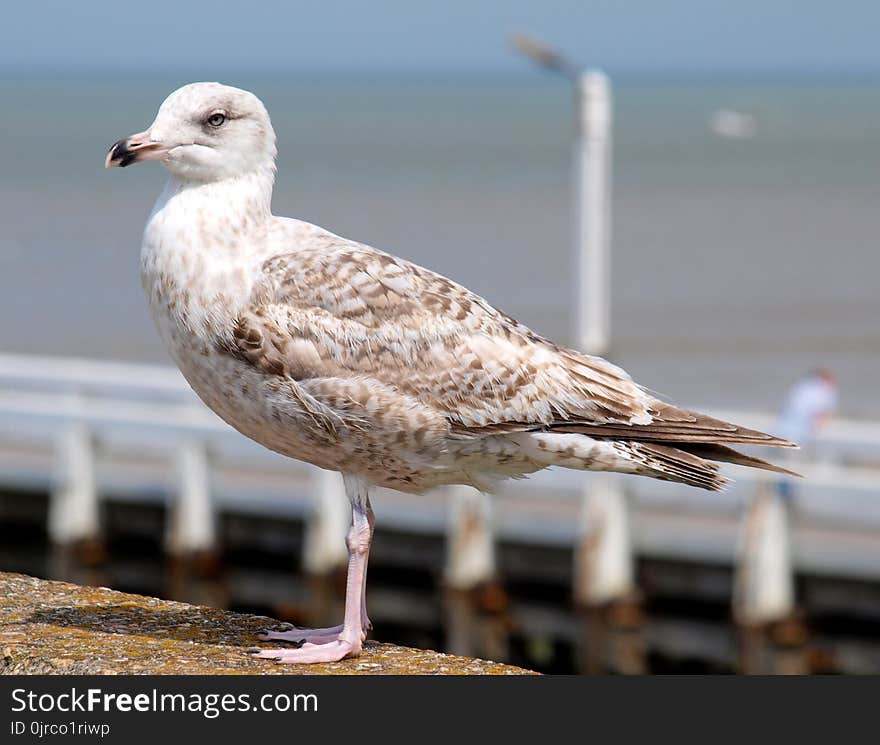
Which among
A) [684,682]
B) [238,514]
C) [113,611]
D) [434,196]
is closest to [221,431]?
[238,514]

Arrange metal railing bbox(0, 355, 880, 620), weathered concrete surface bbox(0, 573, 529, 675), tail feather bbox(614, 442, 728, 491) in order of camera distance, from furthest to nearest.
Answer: metal railing bbox(0, 355, 880, 620) → tail feather bbox(614, 442, 728, 491) → weathered concrete surface bbox(0, 573, 529, 675)

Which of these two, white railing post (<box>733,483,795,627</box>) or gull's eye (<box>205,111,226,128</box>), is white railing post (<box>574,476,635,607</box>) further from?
gull's eye (<box>205,111,226,128</box>)

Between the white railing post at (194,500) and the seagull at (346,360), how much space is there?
11637mm

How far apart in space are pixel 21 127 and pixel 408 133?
131ft

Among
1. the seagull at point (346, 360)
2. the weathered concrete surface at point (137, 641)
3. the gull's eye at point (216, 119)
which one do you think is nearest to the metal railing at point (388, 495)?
the seagull at point (346, 360)

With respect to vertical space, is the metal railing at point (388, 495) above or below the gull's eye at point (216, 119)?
below

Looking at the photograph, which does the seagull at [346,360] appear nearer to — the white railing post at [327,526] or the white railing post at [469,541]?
the white railing post at [469,541]

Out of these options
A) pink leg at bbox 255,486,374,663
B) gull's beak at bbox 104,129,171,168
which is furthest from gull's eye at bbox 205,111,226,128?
pink leg at bbox 255,486,374,663

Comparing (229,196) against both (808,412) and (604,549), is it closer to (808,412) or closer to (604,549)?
(604,549)

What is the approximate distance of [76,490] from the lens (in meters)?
17.5

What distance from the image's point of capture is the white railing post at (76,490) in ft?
57.3

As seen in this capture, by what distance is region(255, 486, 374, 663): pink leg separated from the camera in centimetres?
487

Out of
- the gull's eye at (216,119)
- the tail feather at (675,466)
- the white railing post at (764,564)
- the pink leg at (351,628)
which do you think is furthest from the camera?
the white railing post at (764,564)

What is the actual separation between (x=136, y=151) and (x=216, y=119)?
0.28 meters
